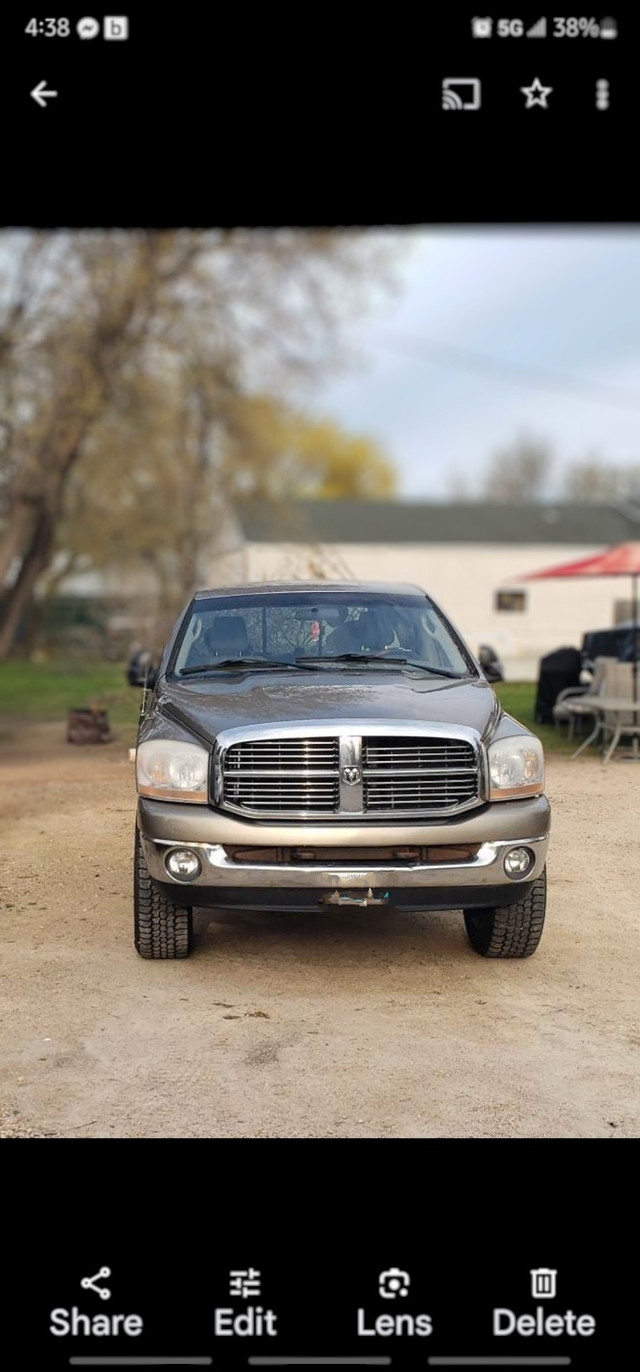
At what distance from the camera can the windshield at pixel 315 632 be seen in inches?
238

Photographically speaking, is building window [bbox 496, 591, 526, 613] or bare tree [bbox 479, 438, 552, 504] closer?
building window [bbox 496, 591, 526, 613]

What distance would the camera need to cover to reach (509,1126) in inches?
145

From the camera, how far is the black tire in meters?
5.38

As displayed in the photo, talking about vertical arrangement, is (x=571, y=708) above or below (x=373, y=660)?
below

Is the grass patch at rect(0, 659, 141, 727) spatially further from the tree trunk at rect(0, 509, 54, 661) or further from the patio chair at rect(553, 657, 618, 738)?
the patio chair at rect(553, 657, 618, 738)

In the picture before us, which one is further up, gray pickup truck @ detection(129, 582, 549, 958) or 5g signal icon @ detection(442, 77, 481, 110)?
5g signal icon @ detection(442, 77, 481, 110)

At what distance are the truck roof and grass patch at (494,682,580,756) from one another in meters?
0.76

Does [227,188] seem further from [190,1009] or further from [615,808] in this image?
[615,808]

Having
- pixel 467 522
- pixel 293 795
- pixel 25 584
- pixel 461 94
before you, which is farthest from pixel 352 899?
pixel 467 522

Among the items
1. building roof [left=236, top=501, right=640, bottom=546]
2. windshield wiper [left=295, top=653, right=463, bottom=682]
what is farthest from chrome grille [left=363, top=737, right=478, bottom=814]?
building roof [left=236, top=501, right=640, bottom=546]

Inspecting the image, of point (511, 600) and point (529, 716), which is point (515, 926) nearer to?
point (529, 716)

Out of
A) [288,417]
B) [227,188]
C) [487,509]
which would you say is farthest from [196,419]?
[227,188]

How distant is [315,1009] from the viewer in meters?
4.85
